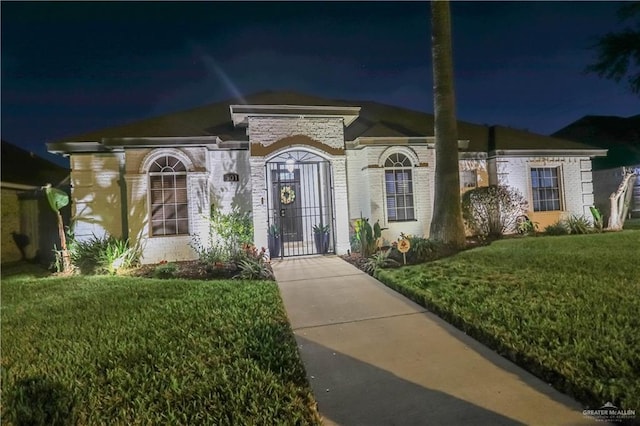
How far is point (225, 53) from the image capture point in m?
16.0

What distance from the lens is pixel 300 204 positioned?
11.5 m

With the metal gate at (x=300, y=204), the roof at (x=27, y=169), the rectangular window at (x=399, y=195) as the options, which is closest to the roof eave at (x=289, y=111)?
the metal gate at (x=300, y=204)

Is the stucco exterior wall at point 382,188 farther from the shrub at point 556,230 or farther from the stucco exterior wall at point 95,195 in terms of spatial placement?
the stucco exterior wall at point 95,195

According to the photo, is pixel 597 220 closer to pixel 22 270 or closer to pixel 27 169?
pixel 22 270

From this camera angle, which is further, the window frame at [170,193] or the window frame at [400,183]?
the window frame at [400,183]

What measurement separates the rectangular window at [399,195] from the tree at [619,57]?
13720 millimetres

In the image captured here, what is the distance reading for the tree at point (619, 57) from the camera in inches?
639

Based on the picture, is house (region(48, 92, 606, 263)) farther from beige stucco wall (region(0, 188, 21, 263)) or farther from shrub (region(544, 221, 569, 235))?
beige stucco wall (region(0, 188, 21, 263))

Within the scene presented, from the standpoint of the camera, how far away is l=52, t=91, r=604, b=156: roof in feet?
31.8

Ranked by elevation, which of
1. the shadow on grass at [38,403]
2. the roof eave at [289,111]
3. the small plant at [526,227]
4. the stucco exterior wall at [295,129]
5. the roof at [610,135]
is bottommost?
the shadow on grass at [38,403]

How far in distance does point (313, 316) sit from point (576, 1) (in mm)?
18466

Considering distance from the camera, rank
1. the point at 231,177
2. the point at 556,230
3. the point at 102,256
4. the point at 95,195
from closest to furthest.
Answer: the point at 102,256 → the point at 95,195 → the point at 231,177 → the point at 556,230

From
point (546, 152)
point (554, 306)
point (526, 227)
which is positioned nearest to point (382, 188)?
point (526, 227)

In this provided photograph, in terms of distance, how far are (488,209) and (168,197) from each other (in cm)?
969
